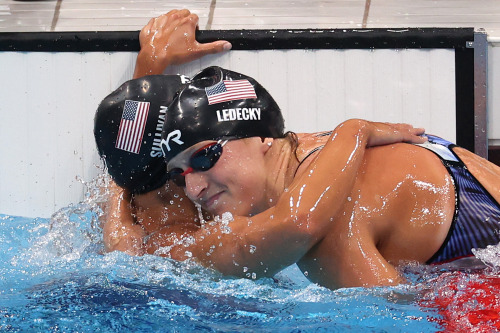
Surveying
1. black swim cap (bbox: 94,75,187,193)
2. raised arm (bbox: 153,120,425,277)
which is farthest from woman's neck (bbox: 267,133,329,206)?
black swim cap (bbox: 94,75,187,193)

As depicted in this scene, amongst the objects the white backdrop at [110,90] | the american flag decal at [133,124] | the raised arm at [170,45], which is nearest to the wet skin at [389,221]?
the american flag decal at [133,124]

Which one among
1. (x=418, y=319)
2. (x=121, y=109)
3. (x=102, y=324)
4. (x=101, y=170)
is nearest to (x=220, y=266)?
(x=102, y=324)

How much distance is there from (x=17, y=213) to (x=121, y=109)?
1151 millimetres

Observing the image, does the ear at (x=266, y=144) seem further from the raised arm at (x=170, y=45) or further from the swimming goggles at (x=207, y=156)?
the raised arm at (x=170, y=45)

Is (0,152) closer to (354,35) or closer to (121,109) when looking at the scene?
(121,109)

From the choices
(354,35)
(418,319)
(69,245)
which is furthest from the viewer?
(354,35)

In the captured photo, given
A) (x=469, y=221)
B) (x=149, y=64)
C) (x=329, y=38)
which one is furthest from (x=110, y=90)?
(x=469, y=221)

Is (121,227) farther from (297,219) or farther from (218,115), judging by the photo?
(297,219)

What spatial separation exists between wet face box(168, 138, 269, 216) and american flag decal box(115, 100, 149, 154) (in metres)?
0.54

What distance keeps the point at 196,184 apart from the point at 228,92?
333 millimetres

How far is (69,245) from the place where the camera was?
9.91 feet

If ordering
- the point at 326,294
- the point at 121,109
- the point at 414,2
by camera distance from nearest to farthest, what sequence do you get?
the point at 326,294 < the point at 121,109 < the point at 414,2

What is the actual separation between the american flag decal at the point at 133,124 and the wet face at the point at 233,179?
537 millimetres

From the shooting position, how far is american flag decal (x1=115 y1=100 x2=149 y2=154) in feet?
9.18
